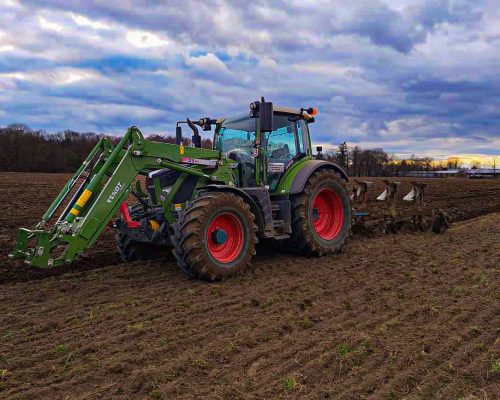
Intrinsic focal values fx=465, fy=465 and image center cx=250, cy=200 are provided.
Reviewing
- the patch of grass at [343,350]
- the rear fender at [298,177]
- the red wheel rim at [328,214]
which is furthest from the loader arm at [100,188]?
the patch of grass at [343,350]

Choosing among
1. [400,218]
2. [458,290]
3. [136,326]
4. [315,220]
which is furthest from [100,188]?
[400,218]

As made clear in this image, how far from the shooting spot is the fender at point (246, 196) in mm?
6625

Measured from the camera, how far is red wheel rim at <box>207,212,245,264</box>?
6.44 metres

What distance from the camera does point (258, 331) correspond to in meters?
4.52

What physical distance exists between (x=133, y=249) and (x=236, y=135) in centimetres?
263

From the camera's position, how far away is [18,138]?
59406 mm

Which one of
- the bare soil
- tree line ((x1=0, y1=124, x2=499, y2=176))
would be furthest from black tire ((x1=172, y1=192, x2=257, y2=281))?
tree line ((x1=0, y1=124, x2=499, y2=176))

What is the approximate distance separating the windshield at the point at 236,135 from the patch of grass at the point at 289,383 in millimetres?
4847

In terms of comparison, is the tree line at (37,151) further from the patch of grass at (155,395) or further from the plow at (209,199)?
the patch of grass at (155,395)

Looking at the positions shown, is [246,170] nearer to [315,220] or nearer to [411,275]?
[315,220]

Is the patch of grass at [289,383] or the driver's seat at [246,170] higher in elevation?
the driver's seat at [246,170]

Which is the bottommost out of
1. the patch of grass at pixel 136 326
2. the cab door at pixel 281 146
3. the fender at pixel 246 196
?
the patch of grass at pixel 136 326

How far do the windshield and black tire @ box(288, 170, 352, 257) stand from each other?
125 centimetres

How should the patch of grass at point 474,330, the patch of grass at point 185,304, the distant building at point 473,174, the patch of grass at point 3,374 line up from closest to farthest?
the patch of grass at point 3,374, the patch of grass at point 474,330, the patch of grass at point 185,304, the distant building at point 473,174
